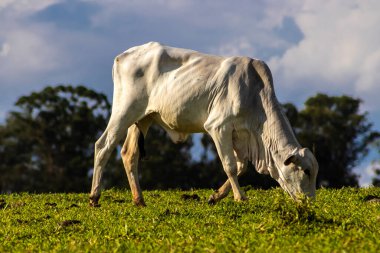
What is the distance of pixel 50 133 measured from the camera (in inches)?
1590

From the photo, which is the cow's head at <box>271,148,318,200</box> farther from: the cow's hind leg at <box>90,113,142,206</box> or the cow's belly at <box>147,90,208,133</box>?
the cow's hind leg at <box>90,113,142,206</box>

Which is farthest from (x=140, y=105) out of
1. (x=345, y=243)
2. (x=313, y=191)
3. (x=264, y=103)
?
(x=345, y=243)

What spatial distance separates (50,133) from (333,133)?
16757 mm

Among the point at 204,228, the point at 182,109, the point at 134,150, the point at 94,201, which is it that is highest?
the point at 182,109

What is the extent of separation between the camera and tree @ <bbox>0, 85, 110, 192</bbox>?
40.1 meters

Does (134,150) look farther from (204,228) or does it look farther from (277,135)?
(204,228)

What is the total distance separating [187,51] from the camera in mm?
12062

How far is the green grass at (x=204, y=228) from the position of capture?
6.74 meters

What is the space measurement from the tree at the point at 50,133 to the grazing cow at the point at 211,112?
28.0m

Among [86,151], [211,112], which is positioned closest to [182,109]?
[211,112]

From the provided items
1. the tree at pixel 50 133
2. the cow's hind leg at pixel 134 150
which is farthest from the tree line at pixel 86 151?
the cow's hind leg at pixel 134 150

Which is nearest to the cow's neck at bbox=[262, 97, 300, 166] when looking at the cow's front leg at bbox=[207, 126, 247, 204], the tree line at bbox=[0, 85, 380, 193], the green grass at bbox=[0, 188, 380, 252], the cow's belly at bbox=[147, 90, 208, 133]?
the cow's front leg at bbox=[207, 126, 247, 204]

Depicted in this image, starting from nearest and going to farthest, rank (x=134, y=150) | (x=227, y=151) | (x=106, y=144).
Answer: (x=227, y=151) < (x=106, y=144) < (x=134, y=150)

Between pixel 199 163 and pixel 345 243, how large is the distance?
1291 inches
